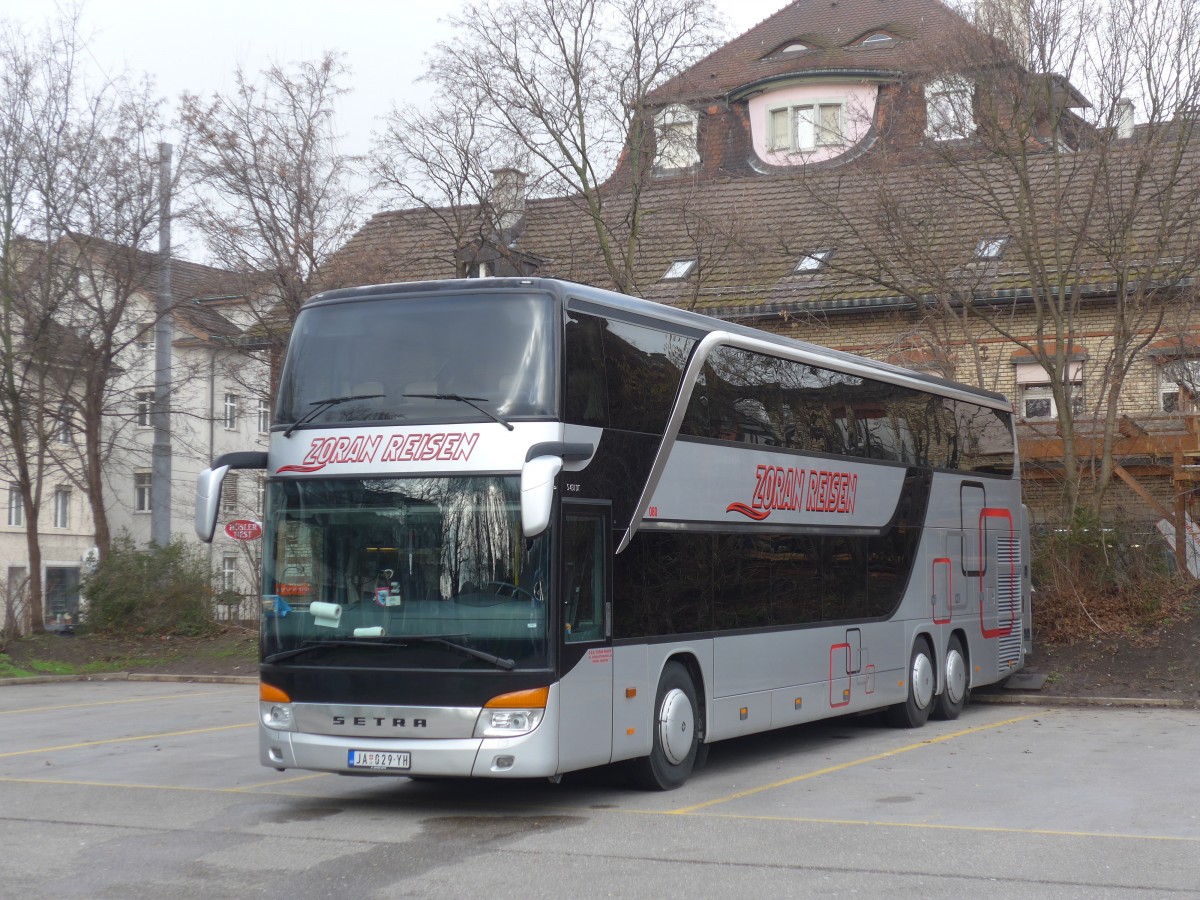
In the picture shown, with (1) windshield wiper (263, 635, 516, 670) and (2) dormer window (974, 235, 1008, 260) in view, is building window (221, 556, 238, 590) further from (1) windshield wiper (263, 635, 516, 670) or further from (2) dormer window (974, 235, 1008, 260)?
(1) windshield wiper (263, 635, 516, 670)

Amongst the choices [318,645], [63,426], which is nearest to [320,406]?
[318,645]

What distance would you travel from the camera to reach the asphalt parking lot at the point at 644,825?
8344 mm

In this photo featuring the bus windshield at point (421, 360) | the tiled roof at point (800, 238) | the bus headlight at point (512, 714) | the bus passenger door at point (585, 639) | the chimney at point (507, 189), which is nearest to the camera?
the bus headlight at point (512, 714)

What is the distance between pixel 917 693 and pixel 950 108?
952cm

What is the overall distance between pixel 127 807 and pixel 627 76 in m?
17.7

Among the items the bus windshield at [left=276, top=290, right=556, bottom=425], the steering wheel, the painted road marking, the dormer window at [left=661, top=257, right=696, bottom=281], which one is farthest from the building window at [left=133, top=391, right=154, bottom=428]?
the steering wheel

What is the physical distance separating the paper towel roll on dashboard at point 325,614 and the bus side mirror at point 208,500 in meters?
0.93

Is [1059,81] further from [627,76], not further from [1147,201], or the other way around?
[627,76]

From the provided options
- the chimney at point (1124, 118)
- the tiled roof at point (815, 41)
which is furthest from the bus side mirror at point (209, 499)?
the tiled roof at point (815, 41)

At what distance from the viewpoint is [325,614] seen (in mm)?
11000

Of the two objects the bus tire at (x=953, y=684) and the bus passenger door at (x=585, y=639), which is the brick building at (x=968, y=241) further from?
the bus passenger door at (x=585, y=639)

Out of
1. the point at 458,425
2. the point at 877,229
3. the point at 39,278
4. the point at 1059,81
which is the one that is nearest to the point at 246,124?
the point at 39,278

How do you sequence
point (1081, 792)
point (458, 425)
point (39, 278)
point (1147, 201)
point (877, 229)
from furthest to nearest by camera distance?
1. point (39, 278)
2. point (877, 229)
3. point (1147, 201)
4. point (1081, 792)
5. point (458, 425)

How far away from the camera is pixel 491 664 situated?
34.8 feet
